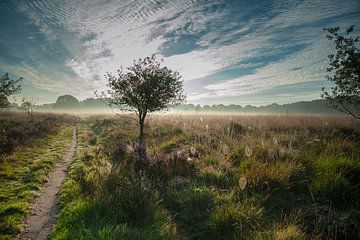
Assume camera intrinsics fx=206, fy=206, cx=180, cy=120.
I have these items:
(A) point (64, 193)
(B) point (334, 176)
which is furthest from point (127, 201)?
(B) point (334, 176)

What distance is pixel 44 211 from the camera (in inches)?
222

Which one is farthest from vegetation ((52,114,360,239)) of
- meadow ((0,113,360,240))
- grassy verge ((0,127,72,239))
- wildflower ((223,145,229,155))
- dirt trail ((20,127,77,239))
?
grassy verge ((0,127,72,239))

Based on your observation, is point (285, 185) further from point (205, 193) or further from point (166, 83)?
point (166, 83)

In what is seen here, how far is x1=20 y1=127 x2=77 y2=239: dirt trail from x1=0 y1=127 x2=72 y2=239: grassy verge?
0.63ft

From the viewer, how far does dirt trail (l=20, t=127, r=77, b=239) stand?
15.2 ft

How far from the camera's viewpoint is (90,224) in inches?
173

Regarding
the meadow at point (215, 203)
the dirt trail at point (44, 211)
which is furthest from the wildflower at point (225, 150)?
the dirt trail at point (44, 211)

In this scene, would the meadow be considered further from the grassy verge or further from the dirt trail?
the dirt trail

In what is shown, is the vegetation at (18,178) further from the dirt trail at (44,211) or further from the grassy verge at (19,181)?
the dirt trail at (44,211)

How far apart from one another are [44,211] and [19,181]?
3.16 m

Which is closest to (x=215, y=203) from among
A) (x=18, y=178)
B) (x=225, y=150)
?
(x=225, y=150)

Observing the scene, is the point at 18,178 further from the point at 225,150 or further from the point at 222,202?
the point at 225,150

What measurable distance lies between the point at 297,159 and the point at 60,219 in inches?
291

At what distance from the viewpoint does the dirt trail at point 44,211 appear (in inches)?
182
